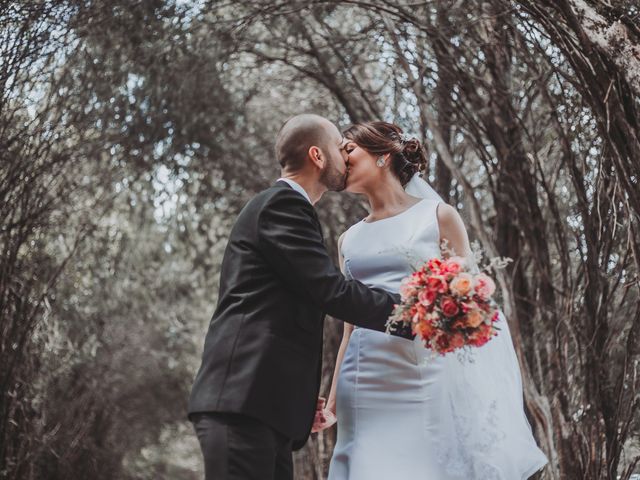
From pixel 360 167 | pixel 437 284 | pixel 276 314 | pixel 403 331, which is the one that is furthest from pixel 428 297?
pixel 360 167

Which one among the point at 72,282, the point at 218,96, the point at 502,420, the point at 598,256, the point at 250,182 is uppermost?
the point at 218,96

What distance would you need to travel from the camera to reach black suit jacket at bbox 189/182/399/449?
2.18 m

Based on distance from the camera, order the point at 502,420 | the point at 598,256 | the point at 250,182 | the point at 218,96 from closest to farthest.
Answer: the point at 502,420, the point at 598,256, the point at 218,96, the point at 250,182

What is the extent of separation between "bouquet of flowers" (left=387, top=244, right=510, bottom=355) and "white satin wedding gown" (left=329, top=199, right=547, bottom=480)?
0.23 meters

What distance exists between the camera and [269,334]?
2.22 m

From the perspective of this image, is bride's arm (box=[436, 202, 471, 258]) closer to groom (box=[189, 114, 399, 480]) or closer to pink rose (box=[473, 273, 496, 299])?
groom (box=[189, 114, 399, 480])

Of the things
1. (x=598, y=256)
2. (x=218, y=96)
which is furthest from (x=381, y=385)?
(x=218, y=96)

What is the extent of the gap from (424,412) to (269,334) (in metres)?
0.67

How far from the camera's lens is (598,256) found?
3.87 m

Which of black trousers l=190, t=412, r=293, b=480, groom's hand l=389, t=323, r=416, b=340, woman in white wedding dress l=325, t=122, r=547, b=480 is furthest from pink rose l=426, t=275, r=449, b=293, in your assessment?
black trousers l=190, t=412, r=293, b=480

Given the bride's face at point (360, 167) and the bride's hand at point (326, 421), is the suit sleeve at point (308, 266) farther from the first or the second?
the bride's face at point (360, 167)

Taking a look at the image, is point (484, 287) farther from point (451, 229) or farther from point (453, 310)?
point (451, 229)

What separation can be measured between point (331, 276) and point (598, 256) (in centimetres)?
214

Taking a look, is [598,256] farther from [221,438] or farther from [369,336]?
[221,438]
